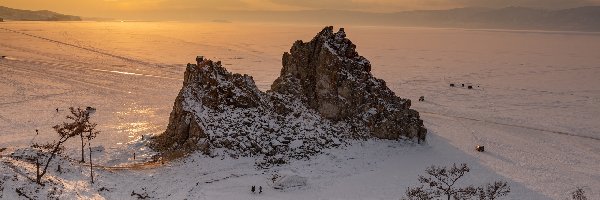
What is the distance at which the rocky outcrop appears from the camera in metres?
50.7

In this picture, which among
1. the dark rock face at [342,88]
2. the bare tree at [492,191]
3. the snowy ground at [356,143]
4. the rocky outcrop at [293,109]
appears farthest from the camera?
the dark rock face at [342,88]

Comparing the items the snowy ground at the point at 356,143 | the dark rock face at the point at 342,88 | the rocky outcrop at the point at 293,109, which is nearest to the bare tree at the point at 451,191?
the snowy ground at the point at 356,143

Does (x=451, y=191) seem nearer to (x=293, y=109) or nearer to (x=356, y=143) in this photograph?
(x=356, y=143)

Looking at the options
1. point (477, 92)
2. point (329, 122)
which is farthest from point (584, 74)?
point (329, 122)

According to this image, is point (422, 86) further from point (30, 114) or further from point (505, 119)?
point (30, 114)

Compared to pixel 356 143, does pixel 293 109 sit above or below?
above

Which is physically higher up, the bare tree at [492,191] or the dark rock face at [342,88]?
the dark rock face at [342,88]

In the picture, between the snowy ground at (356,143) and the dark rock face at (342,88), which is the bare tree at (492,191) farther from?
the dark rock face at (342,88)

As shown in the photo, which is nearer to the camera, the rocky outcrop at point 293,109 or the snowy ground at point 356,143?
the snowy ground at point 356,143

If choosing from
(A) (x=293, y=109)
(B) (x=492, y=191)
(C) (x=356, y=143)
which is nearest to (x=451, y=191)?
(B) (x=492, y=191)

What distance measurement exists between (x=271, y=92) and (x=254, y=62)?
86642 millimetres

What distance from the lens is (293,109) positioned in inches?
2242

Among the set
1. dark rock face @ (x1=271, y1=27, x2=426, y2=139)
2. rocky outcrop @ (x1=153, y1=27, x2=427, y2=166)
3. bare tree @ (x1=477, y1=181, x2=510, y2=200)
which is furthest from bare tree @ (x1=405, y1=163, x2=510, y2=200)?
rocky outcrop @ (x1=153, y1=27, x2=427, y2=166)

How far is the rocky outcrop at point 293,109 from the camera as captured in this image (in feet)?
166
